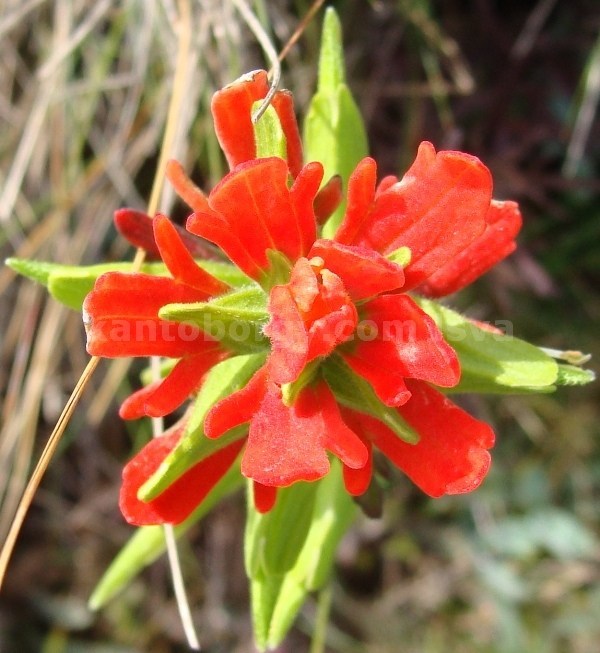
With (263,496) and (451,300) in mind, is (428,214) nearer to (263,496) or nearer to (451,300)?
(263,496)

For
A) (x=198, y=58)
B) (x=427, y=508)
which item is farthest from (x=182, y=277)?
(x=427, y=508)

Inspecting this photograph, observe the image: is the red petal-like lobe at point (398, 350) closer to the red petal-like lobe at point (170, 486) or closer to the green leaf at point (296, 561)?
the red petal-like lobe at point (170, 486)

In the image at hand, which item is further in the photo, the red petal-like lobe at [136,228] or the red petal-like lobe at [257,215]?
the red petal-like lobe at [136,228]

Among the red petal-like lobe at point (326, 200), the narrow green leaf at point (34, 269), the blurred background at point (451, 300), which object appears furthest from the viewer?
the blurred background at point (451, 300)

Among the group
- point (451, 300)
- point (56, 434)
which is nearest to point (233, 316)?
point (56, 434)

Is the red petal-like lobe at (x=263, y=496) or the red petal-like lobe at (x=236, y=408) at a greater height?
the red petal-like lobe at (x=236, y=408)

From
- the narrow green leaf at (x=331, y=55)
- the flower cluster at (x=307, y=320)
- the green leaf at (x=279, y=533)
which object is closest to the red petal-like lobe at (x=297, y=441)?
the flower cluster at (x=307, y=320)

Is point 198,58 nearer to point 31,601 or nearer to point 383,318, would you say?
point 383,318
